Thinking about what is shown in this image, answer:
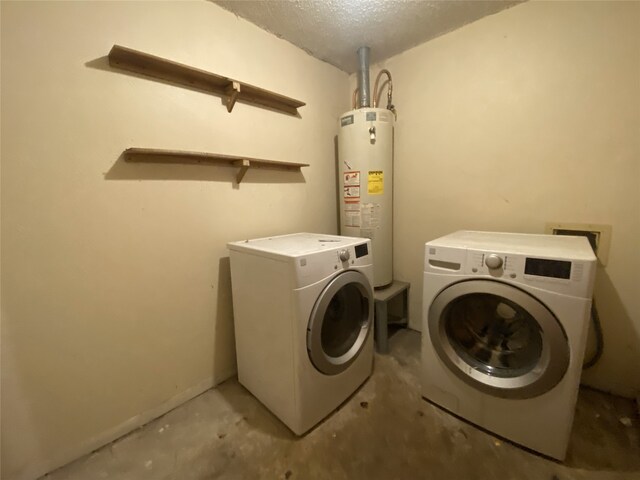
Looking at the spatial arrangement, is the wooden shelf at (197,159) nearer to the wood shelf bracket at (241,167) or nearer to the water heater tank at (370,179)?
the wood shelf bracket at (241,167)

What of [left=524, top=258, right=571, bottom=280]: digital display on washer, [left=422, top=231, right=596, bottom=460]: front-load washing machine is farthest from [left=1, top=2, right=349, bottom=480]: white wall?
[left=524, top=258, right=571, bottom=280]: digital display on washer

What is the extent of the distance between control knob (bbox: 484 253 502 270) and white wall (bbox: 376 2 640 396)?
70 cm

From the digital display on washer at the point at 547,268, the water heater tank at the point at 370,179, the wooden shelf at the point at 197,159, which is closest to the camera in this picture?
the digital display on washer at the point at 547,268

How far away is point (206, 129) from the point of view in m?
1.35

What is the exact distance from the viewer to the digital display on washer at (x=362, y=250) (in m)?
1.29

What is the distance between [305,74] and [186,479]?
7.30 ft

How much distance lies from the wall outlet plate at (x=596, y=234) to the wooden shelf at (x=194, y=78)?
1646 mm

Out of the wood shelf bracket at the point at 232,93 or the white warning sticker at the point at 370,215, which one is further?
the white warning sticker at the point at 370,215

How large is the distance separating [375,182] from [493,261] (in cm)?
91

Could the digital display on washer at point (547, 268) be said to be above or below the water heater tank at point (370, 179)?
below

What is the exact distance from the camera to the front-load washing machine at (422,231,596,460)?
0.92 meters

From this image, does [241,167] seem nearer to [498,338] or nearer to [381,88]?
[381,88]

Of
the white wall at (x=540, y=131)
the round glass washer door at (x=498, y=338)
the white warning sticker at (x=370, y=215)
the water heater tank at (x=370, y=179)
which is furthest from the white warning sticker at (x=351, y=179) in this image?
the round glass washer door at (x=498, y=338)

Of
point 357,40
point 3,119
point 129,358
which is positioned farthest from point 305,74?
point 129,358
